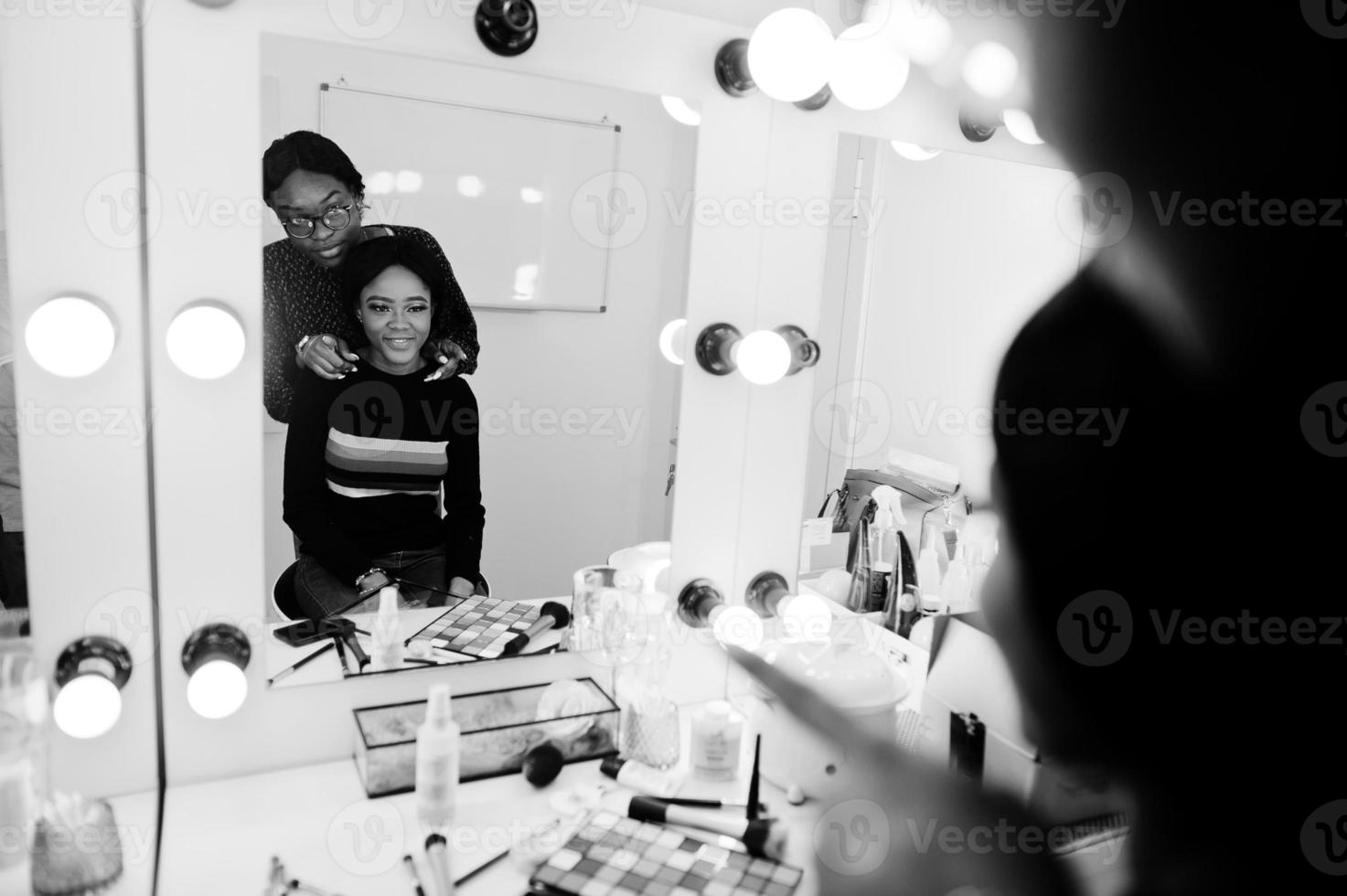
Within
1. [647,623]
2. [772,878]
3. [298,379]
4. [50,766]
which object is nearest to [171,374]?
[298,379]

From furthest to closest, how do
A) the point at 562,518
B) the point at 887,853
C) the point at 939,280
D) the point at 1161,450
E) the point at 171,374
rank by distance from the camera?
the point at 939,280, the point at 562,518, the point at 171,374, the point at 887,853, the point at 1161,450

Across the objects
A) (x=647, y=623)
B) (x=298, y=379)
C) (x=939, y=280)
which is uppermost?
(x=939, y=280)

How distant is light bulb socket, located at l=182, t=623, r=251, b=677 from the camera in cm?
78

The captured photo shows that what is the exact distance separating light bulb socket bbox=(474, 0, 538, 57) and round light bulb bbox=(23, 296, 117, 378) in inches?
16.3

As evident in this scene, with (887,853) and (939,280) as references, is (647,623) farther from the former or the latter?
(939,280)

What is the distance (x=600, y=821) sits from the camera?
30.2 inches

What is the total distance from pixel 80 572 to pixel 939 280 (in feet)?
3.13

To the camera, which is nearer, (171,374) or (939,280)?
(171,374)
